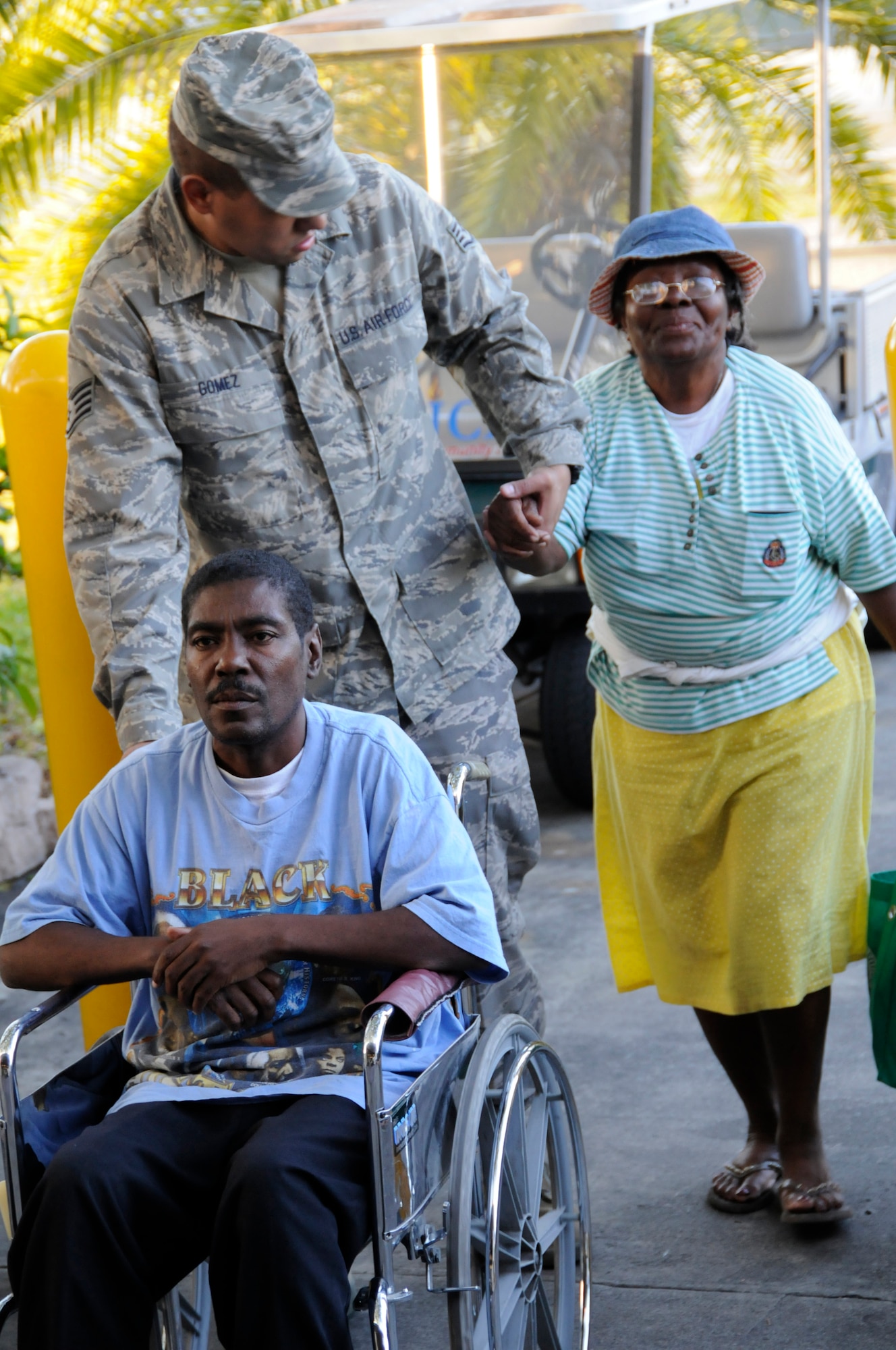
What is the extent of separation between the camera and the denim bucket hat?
276 cm

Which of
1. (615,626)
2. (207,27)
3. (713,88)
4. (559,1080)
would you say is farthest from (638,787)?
(713,88)

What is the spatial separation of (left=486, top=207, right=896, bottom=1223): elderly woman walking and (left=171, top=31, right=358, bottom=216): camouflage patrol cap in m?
0.63

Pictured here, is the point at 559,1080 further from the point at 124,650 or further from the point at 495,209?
the point at 495,209

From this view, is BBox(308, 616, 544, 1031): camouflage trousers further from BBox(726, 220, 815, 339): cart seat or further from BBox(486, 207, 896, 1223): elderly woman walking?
BBox(726, 220, 815, 339): cart seat

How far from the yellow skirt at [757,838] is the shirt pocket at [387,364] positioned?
0.73 m

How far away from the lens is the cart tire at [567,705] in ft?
18.4

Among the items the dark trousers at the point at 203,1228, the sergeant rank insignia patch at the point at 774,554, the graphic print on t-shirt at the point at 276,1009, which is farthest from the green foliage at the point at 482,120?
the dark trousers at the point at 203,1228

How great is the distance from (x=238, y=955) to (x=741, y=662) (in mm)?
1174

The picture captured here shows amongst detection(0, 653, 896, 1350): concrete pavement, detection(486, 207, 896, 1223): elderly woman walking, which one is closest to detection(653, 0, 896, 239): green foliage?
detection(0, 653, 896, 1350): concrete pavement

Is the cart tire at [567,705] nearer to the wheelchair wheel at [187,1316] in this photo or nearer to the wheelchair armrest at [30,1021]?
the wheelchair wheel at [187,1316]

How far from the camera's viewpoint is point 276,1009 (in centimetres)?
221

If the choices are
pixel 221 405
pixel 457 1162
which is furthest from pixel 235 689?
pixel 457 1162

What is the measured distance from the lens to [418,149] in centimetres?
598

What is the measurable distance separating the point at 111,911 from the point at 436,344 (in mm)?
1210
